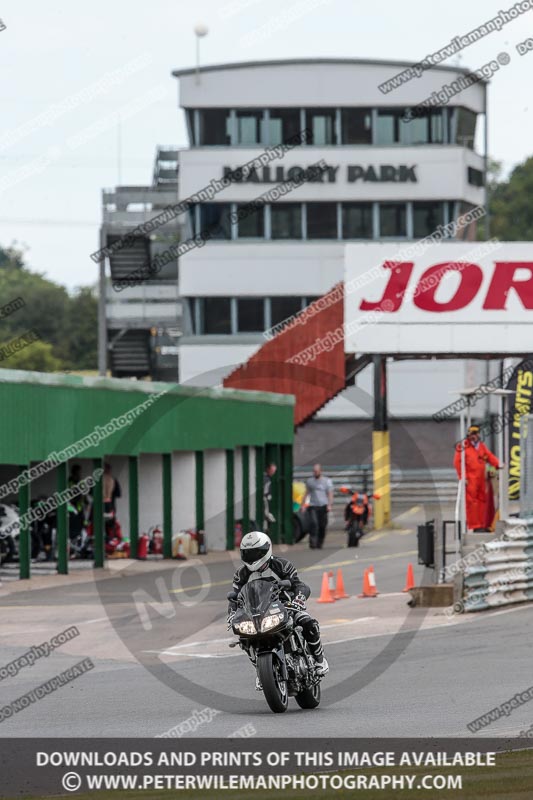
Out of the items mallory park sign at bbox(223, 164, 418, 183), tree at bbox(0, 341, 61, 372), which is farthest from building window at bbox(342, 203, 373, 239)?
tree at bbox(0, 341, 61, 372)

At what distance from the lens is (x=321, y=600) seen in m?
24.7

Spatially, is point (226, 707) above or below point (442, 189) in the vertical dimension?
below

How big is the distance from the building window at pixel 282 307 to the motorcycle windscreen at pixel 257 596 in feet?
172

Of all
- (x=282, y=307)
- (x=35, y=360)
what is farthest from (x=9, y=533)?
(x=35, y=360)

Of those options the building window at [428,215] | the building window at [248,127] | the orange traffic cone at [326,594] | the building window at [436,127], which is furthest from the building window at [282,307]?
the orange traffic cone at [326,594]

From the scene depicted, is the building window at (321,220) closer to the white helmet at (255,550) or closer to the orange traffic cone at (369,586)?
the orange traffic cone at (369,586)

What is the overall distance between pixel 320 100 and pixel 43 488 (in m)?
35.1

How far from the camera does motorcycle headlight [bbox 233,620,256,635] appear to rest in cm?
1306

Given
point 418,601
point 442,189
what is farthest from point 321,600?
point 442,189

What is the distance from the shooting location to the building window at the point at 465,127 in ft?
221

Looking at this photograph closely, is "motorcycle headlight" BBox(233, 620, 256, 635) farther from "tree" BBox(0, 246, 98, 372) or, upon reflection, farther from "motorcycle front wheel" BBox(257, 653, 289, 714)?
"tree" BBox(0, 246, 98, 372)

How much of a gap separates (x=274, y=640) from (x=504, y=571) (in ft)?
34.9

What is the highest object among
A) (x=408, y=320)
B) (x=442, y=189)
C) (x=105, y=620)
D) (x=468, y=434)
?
(x=442, y=189)
